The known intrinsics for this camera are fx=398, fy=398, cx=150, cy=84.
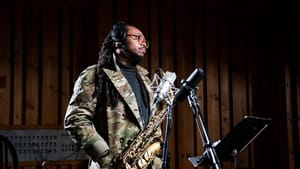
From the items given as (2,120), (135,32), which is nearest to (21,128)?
(2,120)

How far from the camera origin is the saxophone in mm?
2088

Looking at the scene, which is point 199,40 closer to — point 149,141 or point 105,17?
point 105,17

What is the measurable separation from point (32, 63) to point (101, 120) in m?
2.28

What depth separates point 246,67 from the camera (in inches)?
194

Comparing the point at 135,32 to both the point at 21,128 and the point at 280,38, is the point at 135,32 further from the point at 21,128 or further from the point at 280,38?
the point at 280,38

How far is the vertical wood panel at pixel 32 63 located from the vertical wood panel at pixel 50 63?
0.23 feet

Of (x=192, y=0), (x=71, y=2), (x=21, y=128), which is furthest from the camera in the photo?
(x=192, y=0)

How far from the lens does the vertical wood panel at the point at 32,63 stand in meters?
4.12

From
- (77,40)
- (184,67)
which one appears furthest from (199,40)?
(77,40)

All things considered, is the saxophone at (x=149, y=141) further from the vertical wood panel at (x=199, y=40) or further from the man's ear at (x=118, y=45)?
the vertical wood panel at (x=199, y=40)

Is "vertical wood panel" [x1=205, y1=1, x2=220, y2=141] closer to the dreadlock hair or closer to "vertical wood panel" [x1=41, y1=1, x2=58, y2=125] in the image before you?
"vertical wood panel" [x1=41, y1=1, x2=58, y2=125]

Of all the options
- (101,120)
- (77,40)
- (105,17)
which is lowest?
(101,120)

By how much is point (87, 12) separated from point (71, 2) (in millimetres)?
202

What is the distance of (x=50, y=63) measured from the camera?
13.9ft
